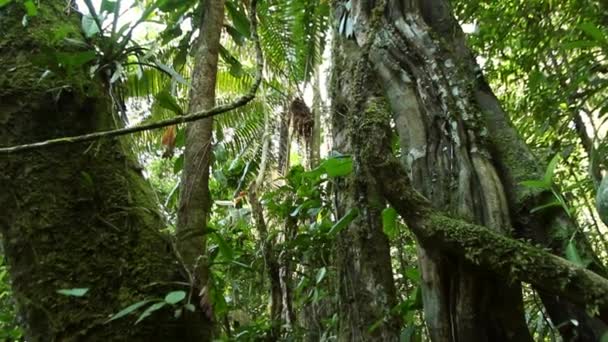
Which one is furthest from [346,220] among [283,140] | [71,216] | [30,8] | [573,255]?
[283,140]

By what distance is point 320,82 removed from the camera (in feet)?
16.4

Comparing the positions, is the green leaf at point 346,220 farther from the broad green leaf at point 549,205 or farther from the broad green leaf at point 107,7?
the broad green leaf at point 107,7

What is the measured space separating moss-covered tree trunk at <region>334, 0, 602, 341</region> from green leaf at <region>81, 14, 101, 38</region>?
63 centimetres

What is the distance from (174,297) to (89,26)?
70 cm

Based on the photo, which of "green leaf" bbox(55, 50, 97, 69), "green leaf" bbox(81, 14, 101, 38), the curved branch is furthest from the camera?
"green leaf" bbox(81, 14, 101, 38)

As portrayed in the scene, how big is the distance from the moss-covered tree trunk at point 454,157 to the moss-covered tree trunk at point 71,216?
0.49 meters

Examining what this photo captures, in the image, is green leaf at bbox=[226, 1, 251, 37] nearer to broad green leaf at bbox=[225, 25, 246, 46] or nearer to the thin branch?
broad green leaf at bbox=[225, 25, 246, 46]

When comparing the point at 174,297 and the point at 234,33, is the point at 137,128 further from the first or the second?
the point at 234,33

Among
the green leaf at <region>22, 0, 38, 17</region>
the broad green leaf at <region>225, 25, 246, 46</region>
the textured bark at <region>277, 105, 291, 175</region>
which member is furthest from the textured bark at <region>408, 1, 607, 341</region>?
the textured bark at <region>277, 105, 291, 175</region>

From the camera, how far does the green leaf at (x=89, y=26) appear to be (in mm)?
1291

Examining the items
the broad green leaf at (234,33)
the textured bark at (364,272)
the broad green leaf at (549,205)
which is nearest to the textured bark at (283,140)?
the broad green leaf at (234,33)

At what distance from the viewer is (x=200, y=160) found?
1251mm

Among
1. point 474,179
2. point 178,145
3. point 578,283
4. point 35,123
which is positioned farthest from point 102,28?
point 578,283

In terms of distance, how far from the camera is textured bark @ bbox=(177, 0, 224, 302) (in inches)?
45.6
